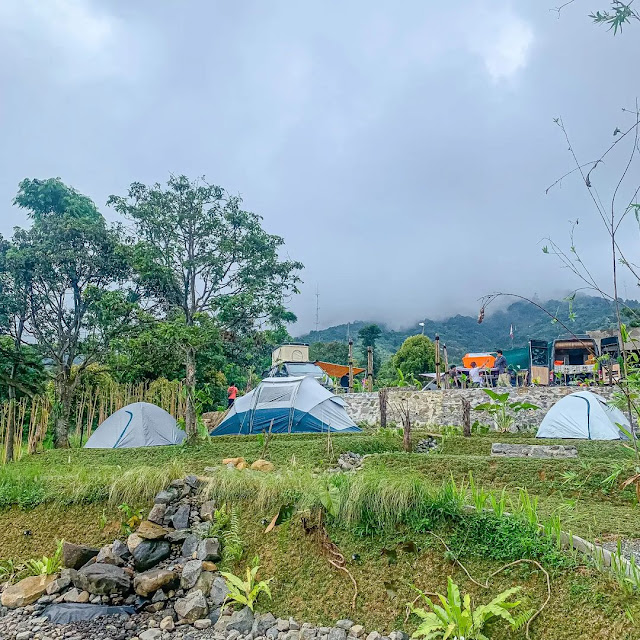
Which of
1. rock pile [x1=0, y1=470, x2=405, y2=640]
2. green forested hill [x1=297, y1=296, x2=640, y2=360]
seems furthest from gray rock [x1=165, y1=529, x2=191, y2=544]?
green forested hill [x1=297, y1=296, x2=640, y2=360]

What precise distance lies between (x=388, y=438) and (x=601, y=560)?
26.5 ft

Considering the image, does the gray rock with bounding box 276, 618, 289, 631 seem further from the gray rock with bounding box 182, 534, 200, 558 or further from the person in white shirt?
the person in white shirt

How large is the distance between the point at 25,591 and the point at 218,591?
2051 mm

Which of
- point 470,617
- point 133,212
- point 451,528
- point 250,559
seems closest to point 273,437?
point 250,559

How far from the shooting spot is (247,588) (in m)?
5.04

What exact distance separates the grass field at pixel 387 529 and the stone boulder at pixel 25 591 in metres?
0.63

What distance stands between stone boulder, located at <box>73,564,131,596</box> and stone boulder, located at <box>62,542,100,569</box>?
0.85 feet

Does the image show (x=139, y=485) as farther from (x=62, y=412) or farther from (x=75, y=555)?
(x=62, y=412)

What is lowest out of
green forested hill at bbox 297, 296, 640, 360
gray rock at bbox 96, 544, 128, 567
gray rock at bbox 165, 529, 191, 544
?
gray rock at bbox 96, 544, 128, 567

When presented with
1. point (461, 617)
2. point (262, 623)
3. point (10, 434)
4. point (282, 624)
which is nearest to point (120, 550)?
point (262, 623)

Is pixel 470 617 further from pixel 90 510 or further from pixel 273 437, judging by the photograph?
pixel 273 437

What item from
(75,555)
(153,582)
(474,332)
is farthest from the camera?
(474,332)

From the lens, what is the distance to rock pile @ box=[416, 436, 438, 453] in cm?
1217

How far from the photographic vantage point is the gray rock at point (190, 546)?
5.89m
